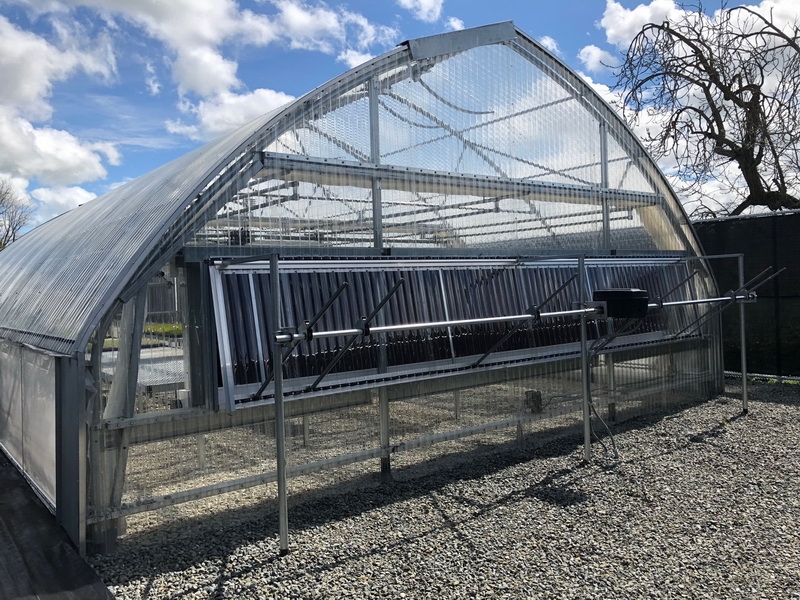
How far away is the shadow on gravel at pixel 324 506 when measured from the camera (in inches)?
175

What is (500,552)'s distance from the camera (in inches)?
175

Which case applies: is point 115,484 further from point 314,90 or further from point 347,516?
point 314,90

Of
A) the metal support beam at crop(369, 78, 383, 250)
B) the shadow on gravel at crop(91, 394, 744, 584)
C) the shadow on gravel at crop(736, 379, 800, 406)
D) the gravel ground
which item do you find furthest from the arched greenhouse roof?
the shadow on gravel at crop(736, 379, 800, 406)

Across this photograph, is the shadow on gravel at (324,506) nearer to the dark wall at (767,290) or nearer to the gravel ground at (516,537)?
the gravel ground at (516,537)

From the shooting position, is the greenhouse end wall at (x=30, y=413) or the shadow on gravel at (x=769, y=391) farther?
the shadow on gravel at (x=769, y=391)

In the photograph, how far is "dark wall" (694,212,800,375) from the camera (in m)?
10.7

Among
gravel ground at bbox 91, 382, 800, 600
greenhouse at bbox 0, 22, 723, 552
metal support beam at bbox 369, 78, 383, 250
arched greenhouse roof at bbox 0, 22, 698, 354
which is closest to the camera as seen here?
gravel ground at bbox 91, 382, 800, 600

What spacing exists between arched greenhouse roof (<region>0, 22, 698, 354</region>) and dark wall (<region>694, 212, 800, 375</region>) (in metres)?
3.34

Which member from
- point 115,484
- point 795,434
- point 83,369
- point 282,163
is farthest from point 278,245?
point 795,434

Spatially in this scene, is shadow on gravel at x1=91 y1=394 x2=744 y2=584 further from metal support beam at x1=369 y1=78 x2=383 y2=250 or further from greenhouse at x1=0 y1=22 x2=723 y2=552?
metal support beam at x1=369 y1=78 x2=383 y2=250

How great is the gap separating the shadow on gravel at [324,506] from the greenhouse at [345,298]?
158 millimetres

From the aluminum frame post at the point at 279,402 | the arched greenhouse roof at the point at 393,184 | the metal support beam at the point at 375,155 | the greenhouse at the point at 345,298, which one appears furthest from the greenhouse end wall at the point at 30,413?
the metal support beam at the point at 375,155

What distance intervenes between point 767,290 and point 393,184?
8.09 meters

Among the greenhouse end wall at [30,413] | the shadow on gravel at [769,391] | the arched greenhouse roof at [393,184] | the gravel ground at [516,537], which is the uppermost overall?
the arched greenhouse roof at [393,184]
